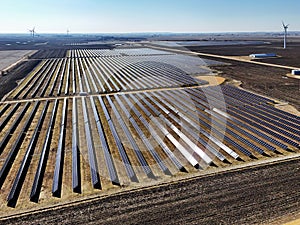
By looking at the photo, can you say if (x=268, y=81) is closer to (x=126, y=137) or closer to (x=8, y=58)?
(x=126, y=137)

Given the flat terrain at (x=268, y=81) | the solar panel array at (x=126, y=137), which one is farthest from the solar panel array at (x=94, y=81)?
the flat terrain at (x=268, y=81)

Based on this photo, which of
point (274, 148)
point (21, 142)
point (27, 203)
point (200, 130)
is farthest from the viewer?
point (200, 130)

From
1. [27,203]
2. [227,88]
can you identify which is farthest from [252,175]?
[227,88]

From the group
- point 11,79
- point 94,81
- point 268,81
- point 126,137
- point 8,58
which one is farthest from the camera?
point 8,58

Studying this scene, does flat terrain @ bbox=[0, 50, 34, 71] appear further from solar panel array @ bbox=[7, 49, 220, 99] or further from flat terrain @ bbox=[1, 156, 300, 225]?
flat terrain @ bbox=[1, 156, 300, 225]

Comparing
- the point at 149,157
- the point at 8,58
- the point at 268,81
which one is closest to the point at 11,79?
the point at 149,157

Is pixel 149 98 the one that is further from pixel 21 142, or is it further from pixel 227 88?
pixel 21 142

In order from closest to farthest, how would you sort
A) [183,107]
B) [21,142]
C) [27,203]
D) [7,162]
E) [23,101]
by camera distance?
[27,203]
[7,162]
[21,142]
[183,107]
[23,101]

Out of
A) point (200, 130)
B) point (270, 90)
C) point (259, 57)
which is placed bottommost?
point (200, 130)
